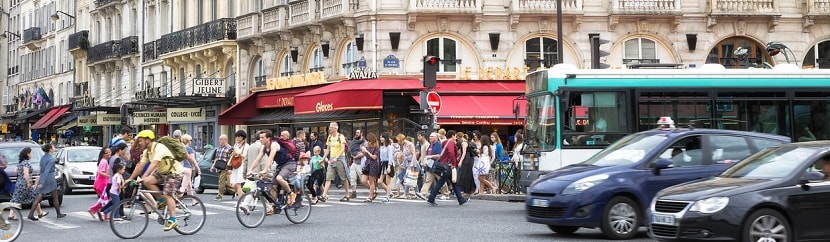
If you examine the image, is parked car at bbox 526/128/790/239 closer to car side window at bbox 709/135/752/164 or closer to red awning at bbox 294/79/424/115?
car side window at bbox 709/135/752/164

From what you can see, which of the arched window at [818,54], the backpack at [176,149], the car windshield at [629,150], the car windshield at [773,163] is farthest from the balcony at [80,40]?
the car windshield at [773,163]

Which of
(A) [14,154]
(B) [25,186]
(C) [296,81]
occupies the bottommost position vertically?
(B) [25,186]

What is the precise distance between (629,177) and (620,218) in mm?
508

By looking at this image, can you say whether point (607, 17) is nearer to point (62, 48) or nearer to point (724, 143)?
point (724, 143)

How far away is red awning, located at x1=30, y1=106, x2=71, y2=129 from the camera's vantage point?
60562 millimetres

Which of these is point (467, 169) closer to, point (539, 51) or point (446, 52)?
point (446, 52)

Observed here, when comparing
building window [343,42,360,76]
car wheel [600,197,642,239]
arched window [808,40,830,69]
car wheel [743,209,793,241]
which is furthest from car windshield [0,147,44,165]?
arched window [808,40,830,69]

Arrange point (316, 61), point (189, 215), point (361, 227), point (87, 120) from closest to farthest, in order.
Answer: point (189, 215)
point (361, 227)
point (316, 61)
point (87, 120)

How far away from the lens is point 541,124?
62.2 feet

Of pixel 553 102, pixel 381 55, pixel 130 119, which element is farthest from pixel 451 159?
pixel 130 119

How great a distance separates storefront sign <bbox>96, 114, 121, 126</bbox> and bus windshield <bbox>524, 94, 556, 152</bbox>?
35.3m

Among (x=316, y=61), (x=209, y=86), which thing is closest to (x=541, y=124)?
(x=316, y=61)

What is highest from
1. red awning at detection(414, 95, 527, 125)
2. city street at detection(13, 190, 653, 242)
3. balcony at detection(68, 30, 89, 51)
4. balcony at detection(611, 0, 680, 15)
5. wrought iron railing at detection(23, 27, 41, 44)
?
wrought iron railing at detection(23, 27, 41, 44)

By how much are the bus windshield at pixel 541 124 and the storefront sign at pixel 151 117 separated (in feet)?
91.1
